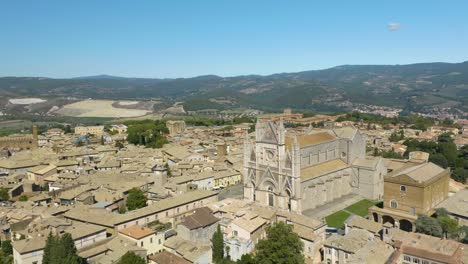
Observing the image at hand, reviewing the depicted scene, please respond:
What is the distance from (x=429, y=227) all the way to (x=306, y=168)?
15.6 metres

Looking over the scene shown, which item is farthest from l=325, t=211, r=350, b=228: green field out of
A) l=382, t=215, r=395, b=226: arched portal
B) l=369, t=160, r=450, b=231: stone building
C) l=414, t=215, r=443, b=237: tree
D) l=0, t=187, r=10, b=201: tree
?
l=0, t=187, r=10, b=201: tree

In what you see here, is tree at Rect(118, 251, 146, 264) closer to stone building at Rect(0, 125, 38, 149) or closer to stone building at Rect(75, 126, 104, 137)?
stone building at Rect(0, 125, 38, 149)

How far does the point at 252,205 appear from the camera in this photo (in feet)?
142

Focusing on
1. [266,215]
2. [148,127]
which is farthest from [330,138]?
[148,127]

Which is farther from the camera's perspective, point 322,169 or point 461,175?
point 461,175

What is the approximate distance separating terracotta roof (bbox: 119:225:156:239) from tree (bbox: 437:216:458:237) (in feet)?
86.5

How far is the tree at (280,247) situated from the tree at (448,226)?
1457 centimetres

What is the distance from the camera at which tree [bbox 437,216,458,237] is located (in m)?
36.2

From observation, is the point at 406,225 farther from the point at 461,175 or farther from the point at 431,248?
the point at 461,175

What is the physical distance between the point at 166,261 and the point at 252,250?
25.0 ft

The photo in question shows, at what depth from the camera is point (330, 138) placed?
173 ft

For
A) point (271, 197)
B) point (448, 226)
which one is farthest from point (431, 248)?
point (271, 197)

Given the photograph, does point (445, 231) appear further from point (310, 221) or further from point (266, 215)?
point (266, 215)

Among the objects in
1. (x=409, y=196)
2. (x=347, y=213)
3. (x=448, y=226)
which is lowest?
(x=347, y=213)
